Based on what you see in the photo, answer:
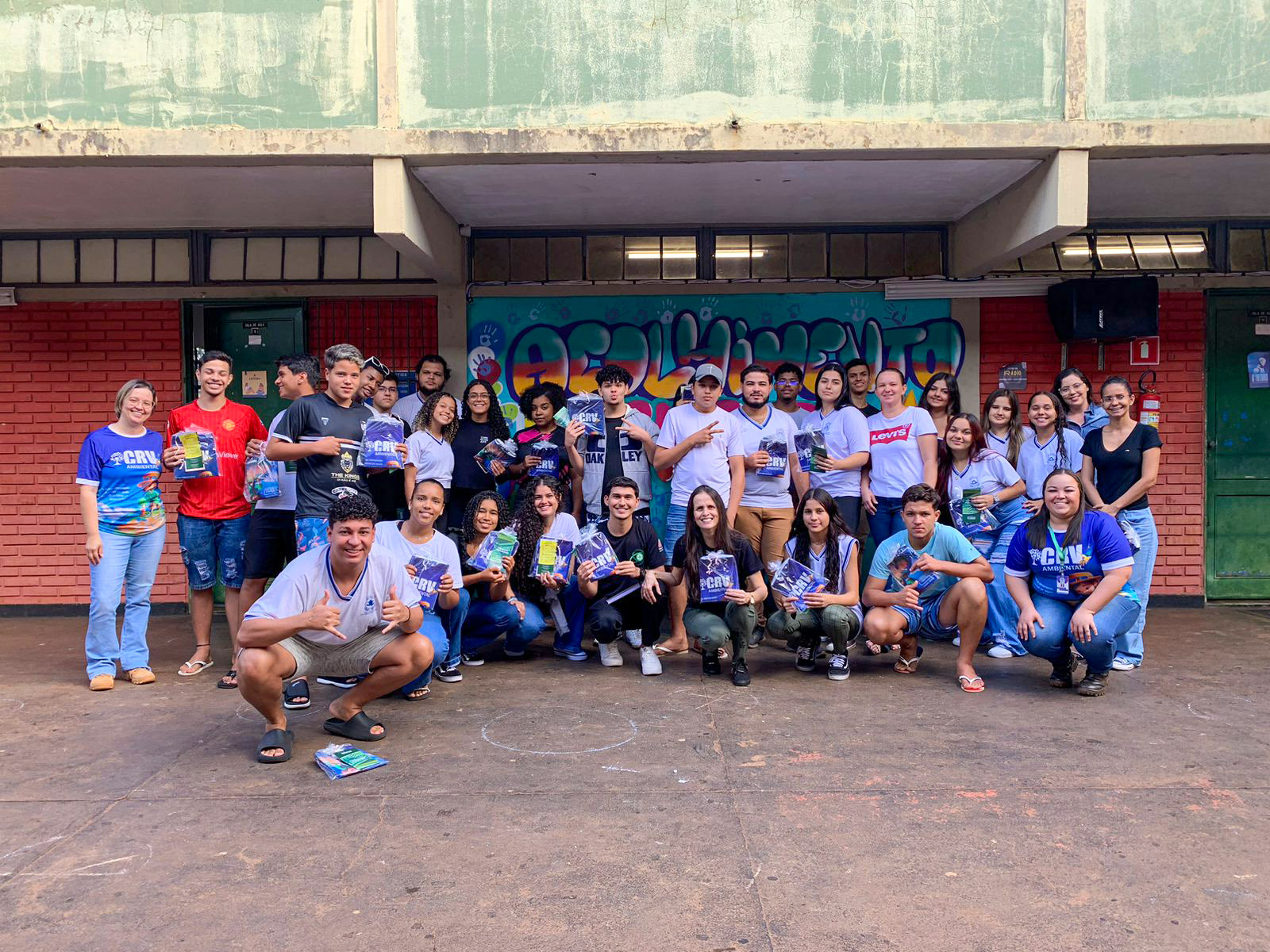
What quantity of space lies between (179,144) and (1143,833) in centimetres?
634

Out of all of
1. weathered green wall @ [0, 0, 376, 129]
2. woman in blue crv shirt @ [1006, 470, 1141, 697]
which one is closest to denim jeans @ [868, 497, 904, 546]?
woman in blue crv shirt @ [1006, 470, 1141, 697]

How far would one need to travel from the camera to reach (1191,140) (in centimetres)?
601

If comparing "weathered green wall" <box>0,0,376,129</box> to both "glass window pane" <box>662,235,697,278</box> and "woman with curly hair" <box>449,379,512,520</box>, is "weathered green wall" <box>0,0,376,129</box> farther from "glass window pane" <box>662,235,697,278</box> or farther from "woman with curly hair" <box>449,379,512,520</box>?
"glass window pane" <box>662,235,697,278</box>

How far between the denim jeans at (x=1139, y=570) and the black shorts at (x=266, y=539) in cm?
526

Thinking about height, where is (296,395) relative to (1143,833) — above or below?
above

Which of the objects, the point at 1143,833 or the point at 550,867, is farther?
the point at 1143,833

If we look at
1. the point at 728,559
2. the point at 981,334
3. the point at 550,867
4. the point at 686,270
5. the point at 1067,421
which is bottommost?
the point at 550,867

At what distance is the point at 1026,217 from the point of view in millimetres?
6605

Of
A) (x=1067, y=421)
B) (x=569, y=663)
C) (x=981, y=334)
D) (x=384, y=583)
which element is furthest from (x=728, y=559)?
(x=981, y=334)

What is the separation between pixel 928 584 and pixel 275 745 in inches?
147

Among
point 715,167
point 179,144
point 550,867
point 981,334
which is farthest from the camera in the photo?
point 981,334

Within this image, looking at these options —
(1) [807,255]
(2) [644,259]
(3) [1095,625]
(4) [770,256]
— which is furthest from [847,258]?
(3) [1095,625]

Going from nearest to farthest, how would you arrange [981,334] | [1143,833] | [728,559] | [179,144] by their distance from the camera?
[1143,833] → [728,559] → [179,144] → [981,334]

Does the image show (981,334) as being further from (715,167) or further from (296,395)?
(296,395)
